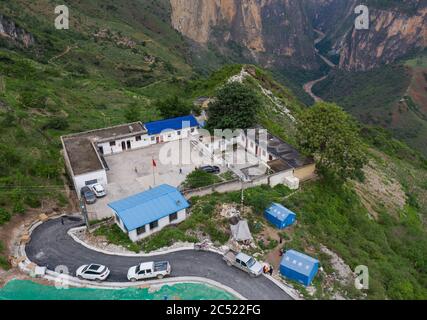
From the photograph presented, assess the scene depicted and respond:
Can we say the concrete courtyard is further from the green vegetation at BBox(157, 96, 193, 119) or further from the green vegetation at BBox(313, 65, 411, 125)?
the green vegetation at BBox(313, 65, 411, 125)

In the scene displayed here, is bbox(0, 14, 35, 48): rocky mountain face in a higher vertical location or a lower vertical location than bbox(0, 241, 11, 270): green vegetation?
higher

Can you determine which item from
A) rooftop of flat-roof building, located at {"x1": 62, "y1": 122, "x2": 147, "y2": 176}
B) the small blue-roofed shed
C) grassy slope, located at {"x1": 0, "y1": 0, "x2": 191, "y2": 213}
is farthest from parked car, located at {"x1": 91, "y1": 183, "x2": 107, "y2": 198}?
the small blue-roofed shed

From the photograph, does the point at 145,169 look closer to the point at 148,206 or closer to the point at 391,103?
the point at 148,206

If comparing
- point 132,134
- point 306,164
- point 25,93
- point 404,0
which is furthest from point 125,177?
point 404,0

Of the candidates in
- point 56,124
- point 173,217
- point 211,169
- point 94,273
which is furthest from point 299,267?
point 56,124

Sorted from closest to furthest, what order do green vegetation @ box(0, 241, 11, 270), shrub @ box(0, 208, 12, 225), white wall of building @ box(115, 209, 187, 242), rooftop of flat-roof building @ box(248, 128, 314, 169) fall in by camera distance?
1. green vegetation @ box(0, 241, 11, 270)
2. white wall of building @ box(115, 209, 187, 242)
3. shrub @ box(0, 208, 12, 225)
4. rooftop of flat-roof building @ box(248, 128, 314, 169)

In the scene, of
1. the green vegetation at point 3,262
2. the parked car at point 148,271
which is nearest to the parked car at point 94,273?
the parked car at point 148,271
